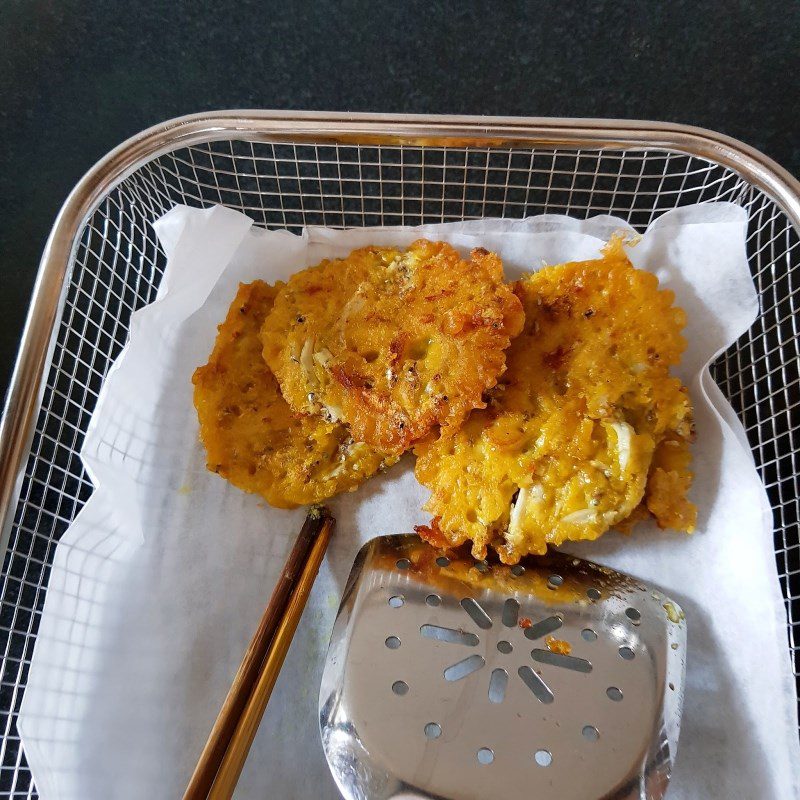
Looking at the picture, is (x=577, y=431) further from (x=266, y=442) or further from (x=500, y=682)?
(x=266, y=442)

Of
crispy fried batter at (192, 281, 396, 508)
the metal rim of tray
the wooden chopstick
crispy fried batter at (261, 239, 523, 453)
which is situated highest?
the metal rim of tray

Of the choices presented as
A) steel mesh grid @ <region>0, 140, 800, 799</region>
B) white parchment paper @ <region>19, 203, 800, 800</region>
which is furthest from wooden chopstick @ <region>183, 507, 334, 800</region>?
steel mesh grid @ <region>0, 140, 800, 799</region>

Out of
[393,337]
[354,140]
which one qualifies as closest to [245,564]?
[393,337]

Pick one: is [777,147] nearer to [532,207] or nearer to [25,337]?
[532,207]

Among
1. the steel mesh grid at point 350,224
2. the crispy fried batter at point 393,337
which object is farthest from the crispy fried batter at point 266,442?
the steel mesh grid at point 350,224

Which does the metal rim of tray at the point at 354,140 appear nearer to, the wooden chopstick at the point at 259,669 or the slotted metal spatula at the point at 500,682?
the wooden chopstick at the point at 259,669

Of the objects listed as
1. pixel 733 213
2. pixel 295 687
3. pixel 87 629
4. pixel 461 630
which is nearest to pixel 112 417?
pixel 87 629

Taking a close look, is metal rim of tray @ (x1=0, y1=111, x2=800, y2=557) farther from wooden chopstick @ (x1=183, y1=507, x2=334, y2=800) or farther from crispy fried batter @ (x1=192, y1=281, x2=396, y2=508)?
wooden chopstick @ (x1=183, y1=507, x2=334, y2=800)

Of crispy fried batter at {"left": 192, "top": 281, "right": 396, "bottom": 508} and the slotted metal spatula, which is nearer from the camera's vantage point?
the slotted metal spatula
